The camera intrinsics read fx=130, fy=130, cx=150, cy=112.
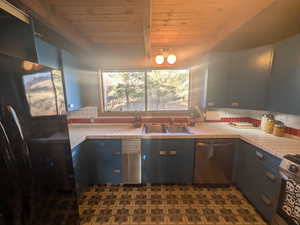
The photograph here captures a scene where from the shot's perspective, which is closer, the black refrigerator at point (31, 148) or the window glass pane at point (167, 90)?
the black refrigerator at point (31, 148)

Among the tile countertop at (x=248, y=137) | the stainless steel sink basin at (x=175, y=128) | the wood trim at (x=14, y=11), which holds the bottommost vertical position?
the stainless steel sink basin at (x=175, y=128)

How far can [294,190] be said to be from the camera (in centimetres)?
106

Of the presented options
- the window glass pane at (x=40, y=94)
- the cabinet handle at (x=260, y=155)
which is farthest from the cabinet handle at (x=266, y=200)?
the window glass pane at (x=40, y=94)

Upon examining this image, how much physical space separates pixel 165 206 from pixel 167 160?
56 centimetres

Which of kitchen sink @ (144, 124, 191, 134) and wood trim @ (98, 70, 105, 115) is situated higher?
wood trim @ (98, 70, 105, 115)

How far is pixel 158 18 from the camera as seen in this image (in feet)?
4.57

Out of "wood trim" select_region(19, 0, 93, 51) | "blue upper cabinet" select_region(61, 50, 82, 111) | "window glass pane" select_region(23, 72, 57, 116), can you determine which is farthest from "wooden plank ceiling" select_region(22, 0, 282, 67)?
"window glass pane" select_region(23, 72, 57, 116)

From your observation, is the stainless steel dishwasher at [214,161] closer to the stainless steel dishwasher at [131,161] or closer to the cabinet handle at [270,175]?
the cabinet handle at [270,175]

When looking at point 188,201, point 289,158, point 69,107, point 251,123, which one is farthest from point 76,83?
point 251,123

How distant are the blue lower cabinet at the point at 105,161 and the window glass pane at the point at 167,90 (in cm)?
100

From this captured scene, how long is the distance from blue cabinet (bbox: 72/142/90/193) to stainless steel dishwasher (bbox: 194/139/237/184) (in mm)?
1576

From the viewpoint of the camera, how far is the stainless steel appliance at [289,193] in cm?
105

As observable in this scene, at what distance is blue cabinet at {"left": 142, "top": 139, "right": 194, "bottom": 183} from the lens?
6.15 ft

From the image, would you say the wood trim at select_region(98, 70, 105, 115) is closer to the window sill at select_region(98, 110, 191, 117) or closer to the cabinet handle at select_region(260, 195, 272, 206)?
the window sill at select_region(98, 110, 191, 117)
